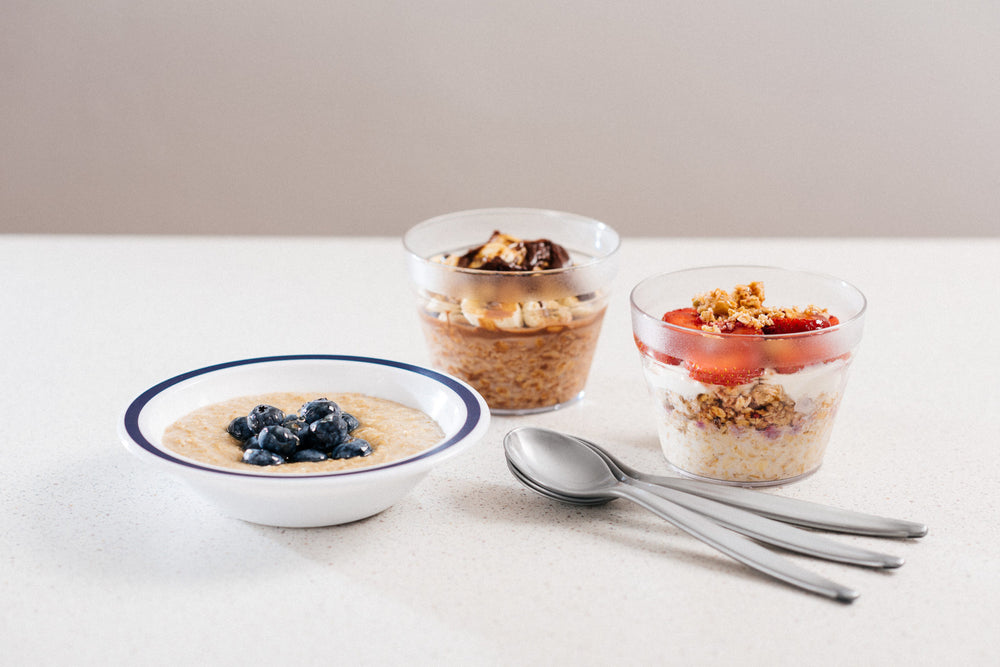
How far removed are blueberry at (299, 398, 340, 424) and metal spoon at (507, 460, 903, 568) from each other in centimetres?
37

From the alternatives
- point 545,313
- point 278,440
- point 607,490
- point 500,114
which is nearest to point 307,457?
point 278,440

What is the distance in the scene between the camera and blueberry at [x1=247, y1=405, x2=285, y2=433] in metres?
1.07

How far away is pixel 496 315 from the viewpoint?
1.32 metres

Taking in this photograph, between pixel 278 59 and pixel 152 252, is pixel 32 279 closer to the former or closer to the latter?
pixel 152 252

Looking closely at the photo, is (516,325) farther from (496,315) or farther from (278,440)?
(278,440)

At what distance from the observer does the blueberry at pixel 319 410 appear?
1074mm

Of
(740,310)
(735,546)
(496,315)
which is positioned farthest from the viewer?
(496,315)

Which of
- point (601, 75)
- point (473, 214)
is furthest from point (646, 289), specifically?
point (601, 75)

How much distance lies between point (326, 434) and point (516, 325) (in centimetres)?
37

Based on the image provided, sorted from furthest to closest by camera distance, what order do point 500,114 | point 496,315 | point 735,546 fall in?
point 500,114, point 496,315, point 735,546

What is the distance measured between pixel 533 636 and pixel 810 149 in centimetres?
322

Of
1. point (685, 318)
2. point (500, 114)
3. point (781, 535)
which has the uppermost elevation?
point (685, 318)

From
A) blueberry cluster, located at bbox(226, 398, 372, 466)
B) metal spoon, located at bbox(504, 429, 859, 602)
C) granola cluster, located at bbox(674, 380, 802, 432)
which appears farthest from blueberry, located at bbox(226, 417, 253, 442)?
granola cluster, located at bbox(674, 380, 802, 432)

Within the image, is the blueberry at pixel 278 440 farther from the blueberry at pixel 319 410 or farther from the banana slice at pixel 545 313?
the banana slice at pixel 545 313
